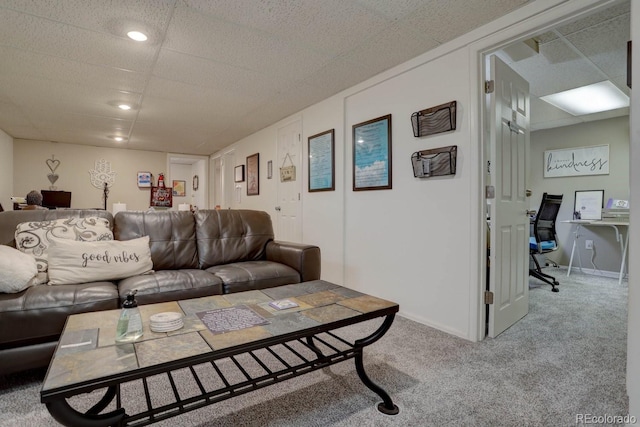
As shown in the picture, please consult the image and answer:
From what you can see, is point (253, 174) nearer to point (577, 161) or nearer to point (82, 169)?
point (82, 169)

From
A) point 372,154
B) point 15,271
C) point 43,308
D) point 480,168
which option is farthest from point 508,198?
point 15,271

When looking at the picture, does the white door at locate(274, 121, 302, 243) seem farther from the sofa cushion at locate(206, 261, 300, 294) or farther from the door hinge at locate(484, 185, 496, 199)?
the door hinge at locate(484, 185, 496, 199)

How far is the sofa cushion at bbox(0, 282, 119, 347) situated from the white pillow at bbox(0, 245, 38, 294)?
36 mm

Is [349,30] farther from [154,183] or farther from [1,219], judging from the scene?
[154,183]

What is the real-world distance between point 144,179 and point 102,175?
72cm

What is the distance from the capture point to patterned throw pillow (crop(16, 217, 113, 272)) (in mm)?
2031

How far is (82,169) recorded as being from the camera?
20.0ft

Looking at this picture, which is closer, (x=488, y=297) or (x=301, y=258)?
(x=488, y=297)

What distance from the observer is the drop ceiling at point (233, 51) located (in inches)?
79.0

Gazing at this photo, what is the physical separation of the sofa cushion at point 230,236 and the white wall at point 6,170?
429cm

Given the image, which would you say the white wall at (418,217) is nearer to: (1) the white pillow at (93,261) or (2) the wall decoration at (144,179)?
(1) the white pillow at (93,261)

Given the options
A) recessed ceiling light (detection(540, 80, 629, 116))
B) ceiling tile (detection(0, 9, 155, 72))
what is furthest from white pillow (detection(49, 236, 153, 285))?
recessed ceiling light (detection(540, 80, 629, 116))

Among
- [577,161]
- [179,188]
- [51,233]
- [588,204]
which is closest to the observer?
[51,233]

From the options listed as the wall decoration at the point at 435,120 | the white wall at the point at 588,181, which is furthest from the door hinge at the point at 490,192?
the white wall at the point at 588,181
